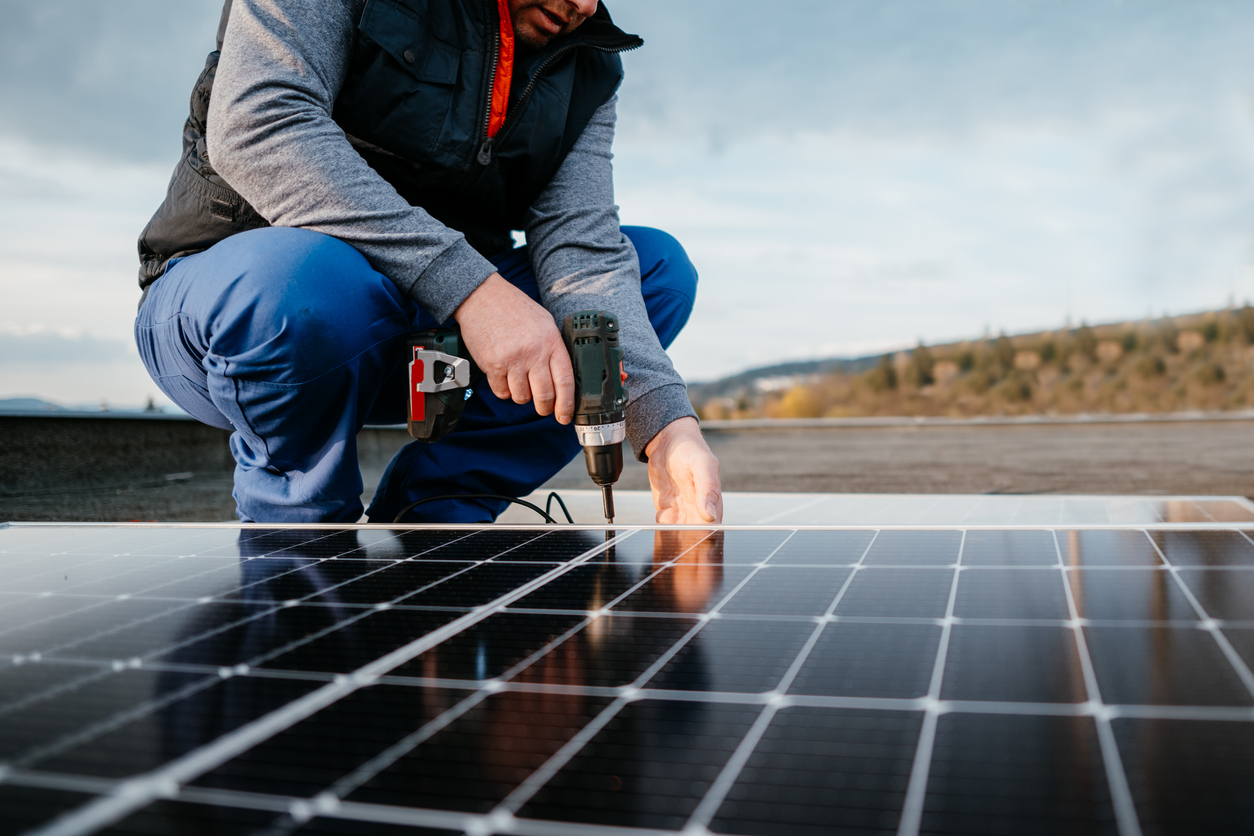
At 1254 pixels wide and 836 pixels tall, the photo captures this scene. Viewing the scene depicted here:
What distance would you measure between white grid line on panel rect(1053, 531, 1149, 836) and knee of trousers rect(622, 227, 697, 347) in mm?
2108

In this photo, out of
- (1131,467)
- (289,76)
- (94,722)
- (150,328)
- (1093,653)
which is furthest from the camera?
(1131,467)

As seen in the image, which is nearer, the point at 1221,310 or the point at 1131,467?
the point at 1131,467

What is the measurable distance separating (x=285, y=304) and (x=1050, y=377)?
82.3ft

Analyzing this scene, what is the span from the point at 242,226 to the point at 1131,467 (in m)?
7.23

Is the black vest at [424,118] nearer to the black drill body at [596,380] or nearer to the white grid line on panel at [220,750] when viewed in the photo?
the black drill body at [596,380]

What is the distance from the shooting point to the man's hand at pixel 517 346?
192 cm

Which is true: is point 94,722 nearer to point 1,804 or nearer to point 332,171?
point 1,804

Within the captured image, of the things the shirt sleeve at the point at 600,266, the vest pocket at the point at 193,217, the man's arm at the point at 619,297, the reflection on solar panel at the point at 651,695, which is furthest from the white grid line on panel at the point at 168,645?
the vest pocket at the point at 193,217

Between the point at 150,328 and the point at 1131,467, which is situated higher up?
the point at 150,328

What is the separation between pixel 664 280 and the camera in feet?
9.54

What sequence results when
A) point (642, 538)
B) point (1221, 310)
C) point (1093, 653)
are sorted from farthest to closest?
point (1221, 310), point (642, 538), point (1093, 653)

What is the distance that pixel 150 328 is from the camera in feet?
7.18

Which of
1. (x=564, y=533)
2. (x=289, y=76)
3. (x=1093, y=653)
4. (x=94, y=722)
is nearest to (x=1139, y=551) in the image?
(x=1093, y=653)

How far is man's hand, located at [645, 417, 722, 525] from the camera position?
1987 mm
